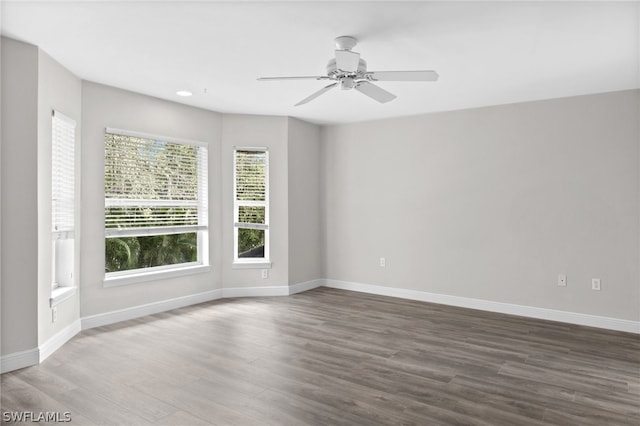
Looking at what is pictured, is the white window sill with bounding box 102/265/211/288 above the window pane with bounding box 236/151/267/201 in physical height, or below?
below

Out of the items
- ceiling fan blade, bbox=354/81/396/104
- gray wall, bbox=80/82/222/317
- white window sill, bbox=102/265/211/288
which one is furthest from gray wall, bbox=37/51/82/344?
ceiling fan blade, bbox=354/81/396/104

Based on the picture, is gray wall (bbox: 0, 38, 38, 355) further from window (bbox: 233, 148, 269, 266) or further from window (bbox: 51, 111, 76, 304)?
window (bbox: 233, 148, 269, 266)

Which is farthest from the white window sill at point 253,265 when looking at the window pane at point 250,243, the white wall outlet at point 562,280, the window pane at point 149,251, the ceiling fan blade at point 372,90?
the white wall outlet at point 562,280

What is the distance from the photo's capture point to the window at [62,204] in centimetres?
354

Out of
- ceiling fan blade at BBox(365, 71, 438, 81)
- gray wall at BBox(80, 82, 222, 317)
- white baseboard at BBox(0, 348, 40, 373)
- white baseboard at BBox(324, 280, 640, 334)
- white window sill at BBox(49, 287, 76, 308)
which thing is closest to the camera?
ceiling fan blade at BBox(365, 71, 438, 81)

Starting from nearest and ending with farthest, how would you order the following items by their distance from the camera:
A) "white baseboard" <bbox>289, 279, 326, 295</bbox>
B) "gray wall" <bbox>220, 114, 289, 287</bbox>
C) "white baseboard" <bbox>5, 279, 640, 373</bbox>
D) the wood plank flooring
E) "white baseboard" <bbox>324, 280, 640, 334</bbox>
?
the wood plank flooring < "white baseboard" <bbox>5, 279, 640, 373</bbox> < "white baseboard" <bbox>324, 280, 640, 334</bbox> < "gray wall" <bbox>220, 114, 289, 287</bbox> < "white baseboard" <bbox>289, 279, 326, 295</bbox>

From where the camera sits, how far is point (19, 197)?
311 cm

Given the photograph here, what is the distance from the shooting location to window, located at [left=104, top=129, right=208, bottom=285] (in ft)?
14.5

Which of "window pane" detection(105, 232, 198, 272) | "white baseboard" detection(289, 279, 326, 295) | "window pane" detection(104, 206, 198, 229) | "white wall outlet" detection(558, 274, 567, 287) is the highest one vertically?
"window pane" detection(104, 206, 198, 229)

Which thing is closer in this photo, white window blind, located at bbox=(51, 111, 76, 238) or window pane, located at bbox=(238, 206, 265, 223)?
white window blind, located at bbox=(51, 111, 76, 238)

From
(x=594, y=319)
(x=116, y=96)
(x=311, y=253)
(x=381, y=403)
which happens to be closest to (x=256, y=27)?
(x=116, y=96)

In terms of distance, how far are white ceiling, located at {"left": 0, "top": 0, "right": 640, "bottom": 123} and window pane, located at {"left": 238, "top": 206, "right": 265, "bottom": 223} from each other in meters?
1.73

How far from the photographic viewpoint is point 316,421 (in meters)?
2.36

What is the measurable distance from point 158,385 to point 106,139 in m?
2.77
